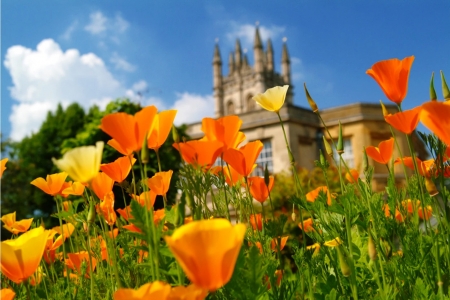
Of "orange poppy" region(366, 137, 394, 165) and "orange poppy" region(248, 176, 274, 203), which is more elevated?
"orange poppy" region(366, 137, 394, 165)

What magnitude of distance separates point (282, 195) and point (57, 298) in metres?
8.26

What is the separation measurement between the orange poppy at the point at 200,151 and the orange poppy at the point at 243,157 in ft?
0.38

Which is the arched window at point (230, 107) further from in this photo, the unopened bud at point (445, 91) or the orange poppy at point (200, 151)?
the orange poppy at point (200, 151)

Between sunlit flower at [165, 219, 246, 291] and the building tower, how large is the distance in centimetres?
5245

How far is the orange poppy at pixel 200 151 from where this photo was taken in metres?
0.91

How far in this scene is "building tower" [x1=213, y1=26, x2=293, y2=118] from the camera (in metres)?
54.2

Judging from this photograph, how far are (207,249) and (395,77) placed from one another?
70cm

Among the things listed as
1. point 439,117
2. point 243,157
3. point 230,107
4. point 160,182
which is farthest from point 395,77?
point 230,107

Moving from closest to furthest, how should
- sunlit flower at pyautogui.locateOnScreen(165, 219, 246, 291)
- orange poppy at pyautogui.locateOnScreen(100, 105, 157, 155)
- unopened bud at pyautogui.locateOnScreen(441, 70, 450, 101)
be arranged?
sunlit flower at pyautogui.locateOnScreen(165, 219, 246, 291), orange poppy at pyautogui.locateOnScreen(100, 105, 157, 155), unopened bud at pyautogui.locateOnScreen(441, 70, 450, 101)

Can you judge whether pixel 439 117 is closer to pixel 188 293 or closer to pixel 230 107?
pixel 188 293

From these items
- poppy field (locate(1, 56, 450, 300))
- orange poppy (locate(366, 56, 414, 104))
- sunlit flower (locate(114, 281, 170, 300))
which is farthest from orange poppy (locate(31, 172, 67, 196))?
orange poppy (locate(366, 56, 414, 104))

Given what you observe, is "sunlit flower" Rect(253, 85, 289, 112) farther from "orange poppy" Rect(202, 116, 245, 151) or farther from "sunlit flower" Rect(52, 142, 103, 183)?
"sunlit flower" Rect(52, 142, 103, 183)

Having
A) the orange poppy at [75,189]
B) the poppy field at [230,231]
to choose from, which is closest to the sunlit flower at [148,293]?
the poppy field at [230,231]

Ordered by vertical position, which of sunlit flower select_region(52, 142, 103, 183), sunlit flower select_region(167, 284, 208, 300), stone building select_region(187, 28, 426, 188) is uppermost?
stone building select_region(187, 28, 426, 188)
